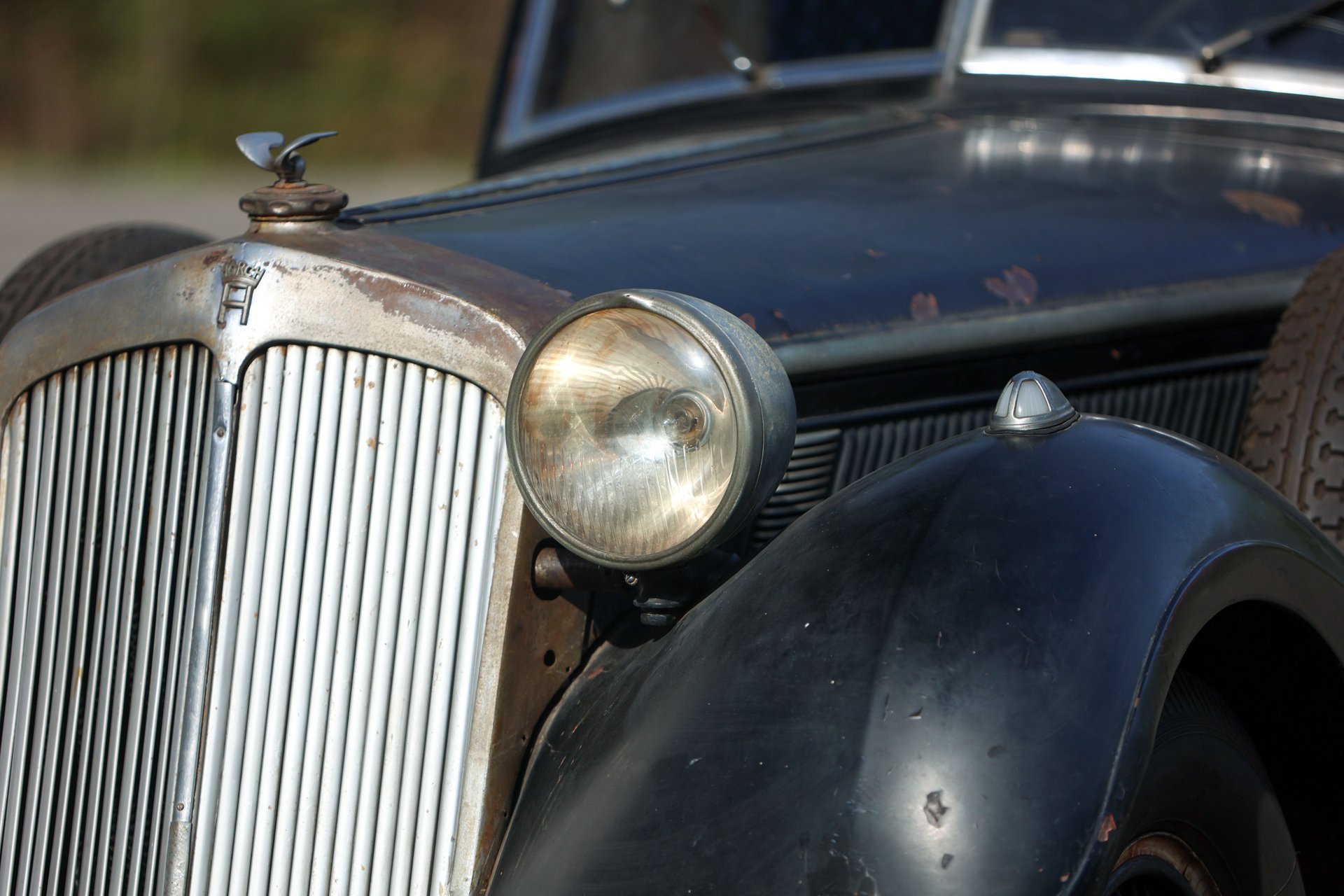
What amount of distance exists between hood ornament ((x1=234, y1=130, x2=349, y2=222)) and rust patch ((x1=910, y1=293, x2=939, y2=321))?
75cm

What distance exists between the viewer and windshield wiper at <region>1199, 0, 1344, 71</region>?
2566 mm

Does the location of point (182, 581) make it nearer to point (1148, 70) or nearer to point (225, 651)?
point (225, 651)

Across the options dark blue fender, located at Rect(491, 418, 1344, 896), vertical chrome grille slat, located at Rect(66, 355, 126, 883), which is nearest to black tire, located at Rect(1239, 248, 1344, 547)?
dark blue fender, located at Rect(491, 418, 1344, 896)

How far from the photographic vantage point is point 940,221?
218 centimetres

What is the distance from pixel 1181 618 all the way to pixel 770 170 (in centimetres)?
128

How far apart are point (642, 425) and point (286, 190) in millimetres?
602

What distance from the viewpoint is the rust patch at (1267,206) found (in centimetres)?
238

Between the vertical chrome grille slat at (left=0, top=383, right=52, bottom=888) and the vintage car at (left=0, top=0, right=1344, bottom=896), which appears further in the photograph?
the vertical chrome grille slat at (left=0, top=383, right=52, bottom=888)

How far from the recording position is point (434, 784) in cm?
160

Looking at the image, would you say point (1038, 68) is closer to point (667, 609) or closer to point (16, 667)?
point (667, 609)

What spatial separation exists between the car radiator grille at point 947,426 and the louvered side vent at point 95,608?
0.72m

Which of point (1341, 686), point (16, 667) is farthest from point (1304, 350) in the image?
point (16, 667)

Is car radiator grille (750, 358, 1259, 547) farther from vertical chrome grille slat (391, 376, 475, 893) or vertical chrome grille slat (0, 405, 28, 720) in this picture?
vertical chrome grille slat (0, 405, 28, 720)

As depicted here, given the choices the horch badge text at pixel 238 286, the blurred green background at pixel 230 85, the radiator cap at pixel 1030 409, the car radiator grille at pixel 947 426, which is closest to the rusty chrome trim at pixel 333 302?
the horch badge text at pixel 238 286
